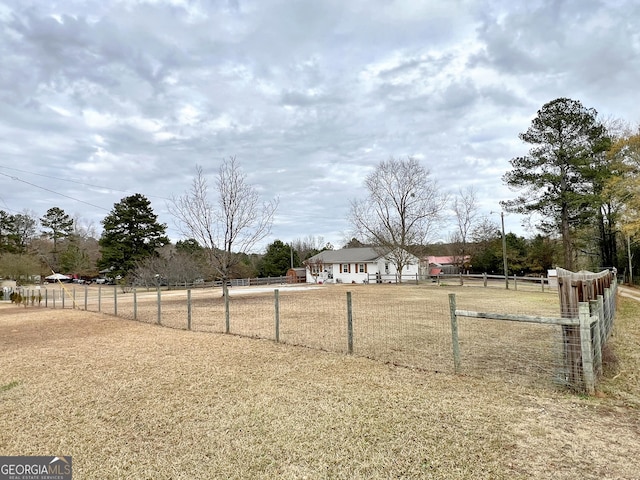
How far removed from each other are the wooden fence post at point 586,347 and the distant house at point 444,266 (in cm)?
3898

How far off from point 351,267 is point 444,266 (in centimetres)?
2068

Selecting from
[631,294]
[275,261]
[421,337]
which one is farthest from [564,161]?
[275,261]

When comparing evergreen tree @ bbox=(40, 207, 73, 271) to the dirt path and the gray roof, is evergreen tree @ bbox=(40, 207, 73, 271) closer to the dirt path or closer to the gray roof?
the gray roof

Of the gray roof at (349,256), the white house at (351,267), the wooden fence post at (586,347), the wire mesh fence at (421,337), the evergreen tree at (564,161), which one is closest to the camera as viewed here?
the wooden fence post at (586,347)

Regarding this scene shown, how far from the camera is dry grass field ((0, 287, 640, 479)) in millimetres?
2971

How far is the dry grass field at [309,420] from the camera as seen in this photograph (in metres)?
2.97

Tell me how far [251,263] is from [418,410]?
52225 millimetres

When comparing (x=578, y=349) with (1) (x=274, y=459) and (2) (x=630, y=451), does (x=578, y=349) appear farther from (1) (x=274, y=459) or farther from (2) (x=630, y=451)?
(1) (x=274, y=459)

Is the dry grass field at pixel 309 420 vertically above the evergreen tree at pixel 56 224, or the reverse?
the evergreen tree at pixel 56 224

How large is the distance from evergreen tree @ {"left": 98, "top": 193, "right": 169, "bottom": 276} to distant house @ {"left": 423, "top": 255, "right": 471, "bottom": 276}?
3544 cm

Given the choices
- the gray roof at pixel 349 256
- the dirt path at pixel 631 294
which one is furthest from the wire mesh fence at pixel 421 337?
the gray roof at pixel 349 256

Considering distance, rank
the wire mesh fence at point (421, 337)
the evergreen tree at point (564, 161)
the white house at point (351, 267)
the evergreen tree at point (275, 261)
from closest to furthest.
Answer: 1. the wire mesh fence at point (421, 337)
2. the evergreen tree at point (564, 161)
3. the white house at point (351, 267)
4. the evergreen tree at point (275, 261)

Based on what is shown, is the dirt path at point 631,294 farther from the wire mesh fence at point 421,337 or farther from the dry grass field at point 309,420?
the dry grass field at point 309,420

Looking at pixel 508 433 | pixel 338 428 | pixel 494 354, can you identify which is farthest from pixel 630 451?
pixel 494 354
